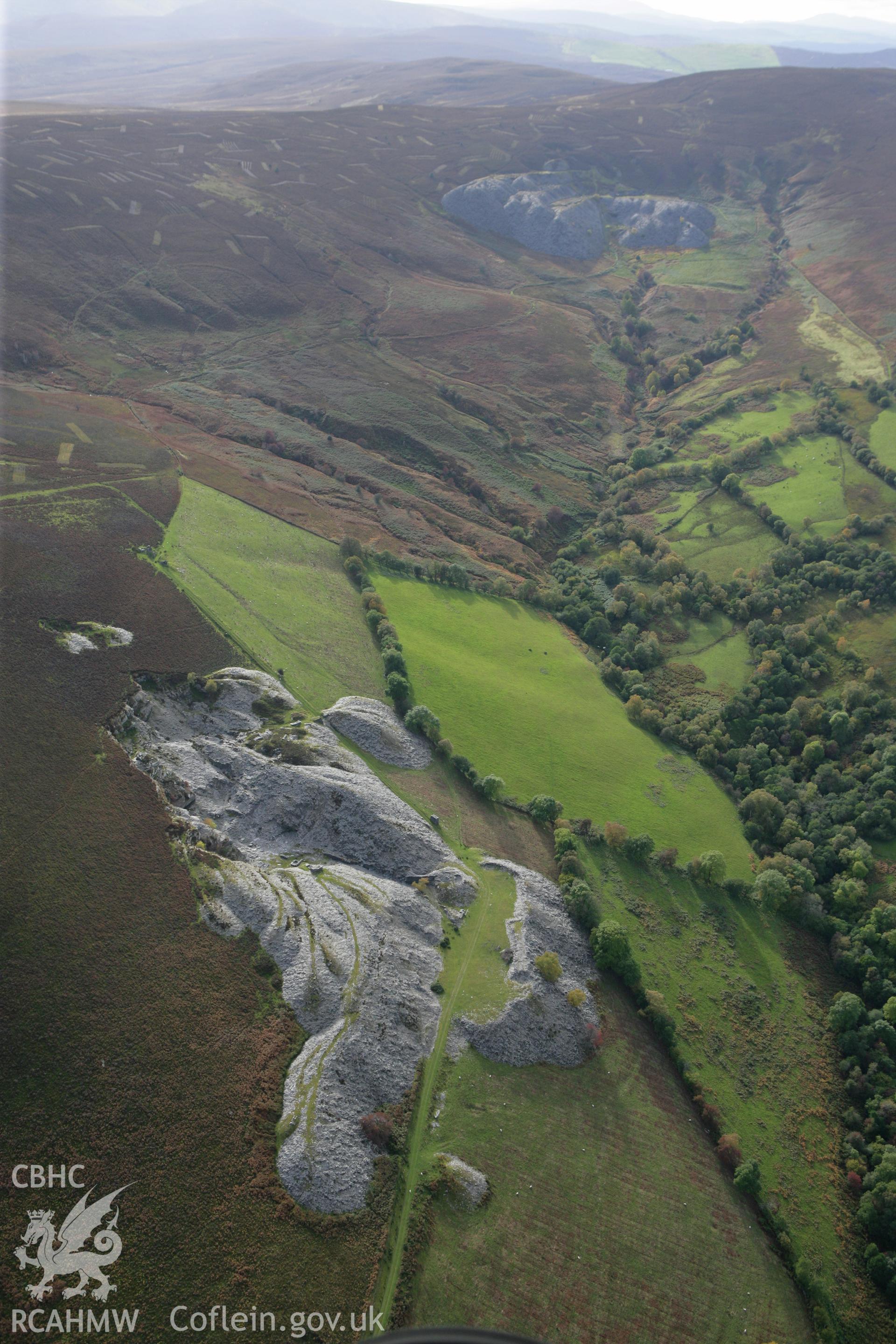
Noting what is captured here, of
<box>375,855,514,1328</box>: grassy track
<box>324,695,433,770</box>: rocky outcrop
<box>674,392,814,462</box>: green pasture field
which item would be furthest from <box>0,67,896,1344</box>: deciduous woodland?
<box>674,392,814,462</box>: green pasture field

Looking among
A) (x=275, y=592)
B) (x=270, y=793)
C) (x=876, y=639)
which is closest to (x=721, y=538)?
(x=876, y=639)

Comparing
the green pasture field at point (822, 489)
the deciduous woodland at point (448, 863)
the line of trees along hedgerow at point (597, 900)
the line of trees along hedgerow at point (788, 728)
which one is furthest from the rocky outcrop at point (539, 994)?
the green pasture field at point (822, 489)

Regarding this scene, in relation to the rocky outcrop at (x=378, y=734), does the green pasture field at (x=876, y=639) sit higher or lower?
higher

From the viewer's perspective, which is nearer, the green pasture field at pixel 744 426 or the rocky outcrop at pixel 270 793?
the rocky outcrop at pixel 270 793

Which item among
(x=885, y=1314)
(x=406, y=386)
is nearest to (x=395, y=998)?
(x=885, y=1314)

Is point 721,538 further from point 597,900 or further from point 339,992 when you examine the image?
point 339,992

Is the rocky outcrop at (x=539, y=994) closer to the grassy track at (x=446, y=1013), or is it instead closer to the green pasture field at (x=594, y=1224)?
the grassy track at (x=446, y=1013)
